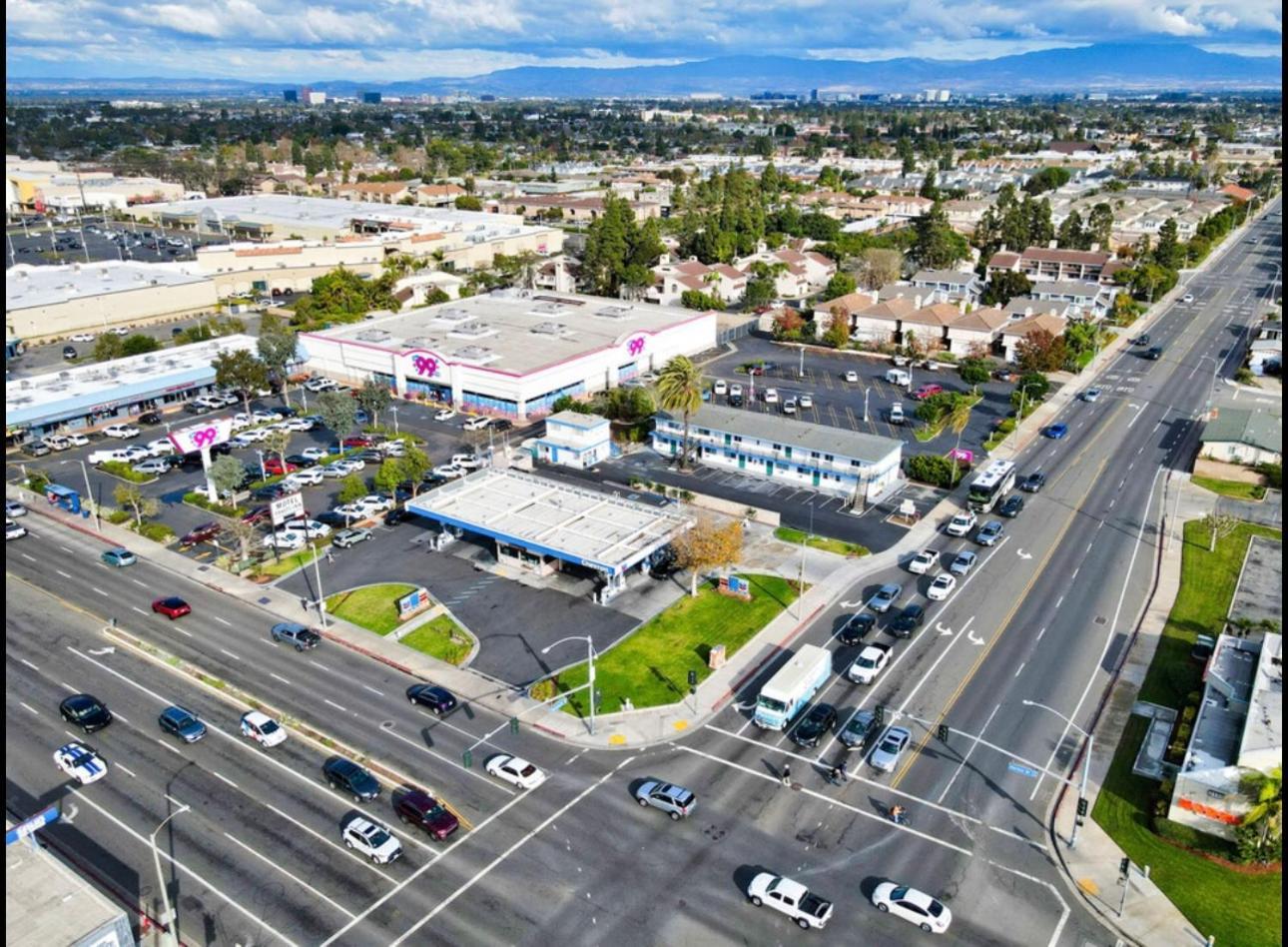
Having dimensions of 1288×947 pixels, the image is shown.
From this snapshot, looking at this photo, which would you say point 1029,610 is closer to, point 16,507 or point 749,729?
point 749,729

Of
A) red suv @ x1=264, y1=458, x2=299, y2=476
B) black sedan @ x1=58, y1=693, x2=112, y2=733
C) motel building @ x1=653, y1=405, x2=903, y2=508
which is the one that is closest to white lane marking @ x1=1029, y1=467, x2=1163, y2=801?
motel building @ x1=653, y1=405, x2=903, y2=508

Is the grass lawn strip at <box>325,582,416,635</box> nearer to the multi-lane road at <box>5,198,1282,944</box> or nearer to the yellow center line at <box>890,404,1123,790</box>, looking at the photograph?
the multi-lane road at <box>5,198,1282,944</box>

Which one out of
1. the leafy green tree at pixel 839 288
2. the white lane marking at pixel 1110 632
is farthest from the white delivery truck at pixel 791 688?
the leafy green tree at pixel 839 288

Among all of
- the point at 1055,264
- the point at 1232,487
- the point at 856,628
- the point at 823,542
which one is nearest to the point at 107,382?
the point at 823,542

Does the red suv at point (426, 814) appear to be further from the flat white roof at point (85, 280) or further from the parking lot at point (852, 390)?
the flat white roof at point (85, 280)

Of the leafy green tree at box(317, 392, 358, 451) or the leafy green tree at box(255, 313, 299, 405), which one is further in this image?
the leafy green tree at box(255, 313, 299, 405)
